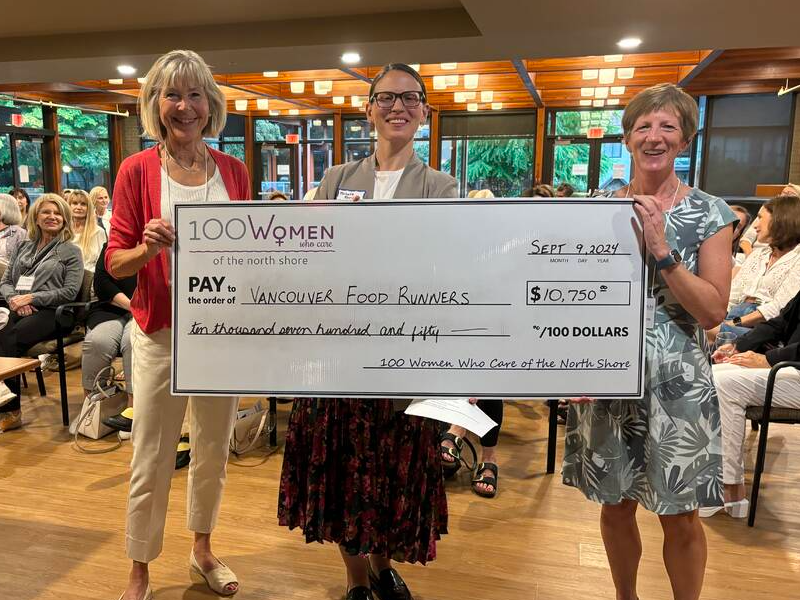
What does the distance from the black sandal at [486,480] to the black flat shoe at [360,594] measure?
42.7 inches

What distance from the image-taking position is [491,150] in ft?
42.6

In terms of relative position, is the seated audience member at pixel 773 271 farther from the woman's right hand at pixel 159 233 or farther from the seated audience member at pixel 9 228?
the seated audience member at pixel 9 228

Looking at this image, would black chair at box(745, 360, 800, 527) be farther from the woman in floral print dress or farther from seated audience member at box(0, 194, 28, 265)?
seated audience member at box(0, 194, 28, 265)

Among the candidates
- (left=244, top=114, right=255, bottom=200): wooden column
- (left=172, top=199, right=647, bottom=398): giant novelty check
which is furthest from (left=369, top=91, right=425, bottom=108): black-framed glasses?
(left=244, top=114, right=255, bottom=200): wooden column

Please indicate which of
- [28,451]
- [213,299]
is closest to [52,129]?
[28,451]

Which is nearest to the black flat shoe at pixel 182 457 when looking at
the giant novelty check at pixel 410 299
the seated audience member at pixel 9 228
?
the giant novelty check at pixel 410 299

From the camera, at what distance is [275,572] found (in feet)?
7.04

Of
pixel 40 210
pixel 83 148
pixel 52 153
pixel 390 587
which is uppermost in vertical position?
pixel 83 148

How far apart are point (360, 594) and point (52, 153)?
13026 mm

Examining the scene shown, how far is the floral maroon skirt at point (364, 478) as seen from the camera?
5.40 feet

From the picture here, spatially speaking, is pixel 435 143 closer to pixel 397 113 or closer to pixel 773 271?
pixel 773 271

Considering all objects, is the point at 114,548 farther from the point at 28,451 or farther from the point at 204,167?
the point at 204,167

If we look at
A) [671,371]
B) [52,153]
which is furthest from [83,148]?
[671,371]

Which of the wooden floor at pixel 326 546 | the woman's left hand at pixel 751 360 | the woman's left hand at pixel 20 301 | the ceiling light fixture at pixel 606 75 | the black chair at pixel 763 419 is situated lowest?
the wooden floor at pixel 326 546
